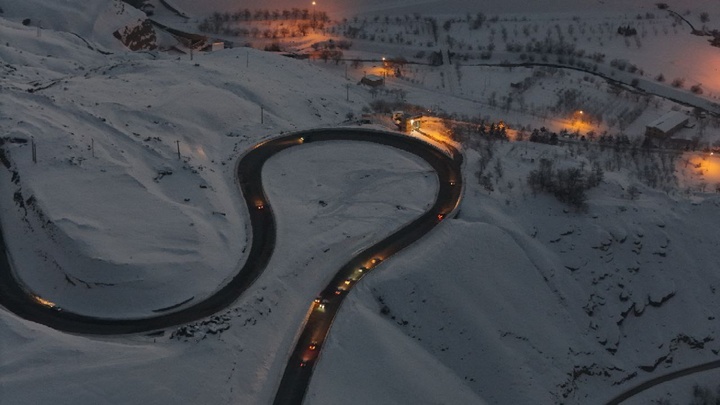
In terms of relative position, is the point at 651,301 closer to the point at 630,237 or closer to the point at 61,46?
the point at 630,237

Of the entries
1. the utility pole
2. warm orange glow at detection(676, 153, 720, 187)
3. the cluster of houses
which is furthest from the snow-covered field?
the cluster of houses

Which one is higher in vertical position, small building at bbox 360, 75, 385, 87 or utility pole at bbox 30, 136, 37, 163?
Answer: small building at bbox 360, 75, 385, 87

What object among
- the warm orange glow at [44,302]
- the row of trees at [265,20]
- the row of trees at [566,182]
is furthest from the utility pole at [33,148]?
the row of trees at [265,20]

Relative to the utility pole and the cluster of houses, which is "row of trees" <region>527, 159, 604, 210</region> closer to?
Answer: the cluster of houses

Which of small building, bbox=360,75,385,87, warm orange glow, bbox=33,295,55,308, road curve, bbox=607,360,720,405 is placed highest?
small building, bbox=360,75,385,87

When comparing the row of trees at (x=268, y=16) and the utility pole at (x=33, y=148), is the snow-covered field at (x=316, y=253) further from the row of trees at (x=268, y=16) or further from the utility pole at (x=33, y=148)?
the row of trees at (x=268, y=16)

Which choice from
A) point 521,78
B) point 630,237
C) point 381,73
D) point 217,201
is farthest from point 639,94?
point 217,201
